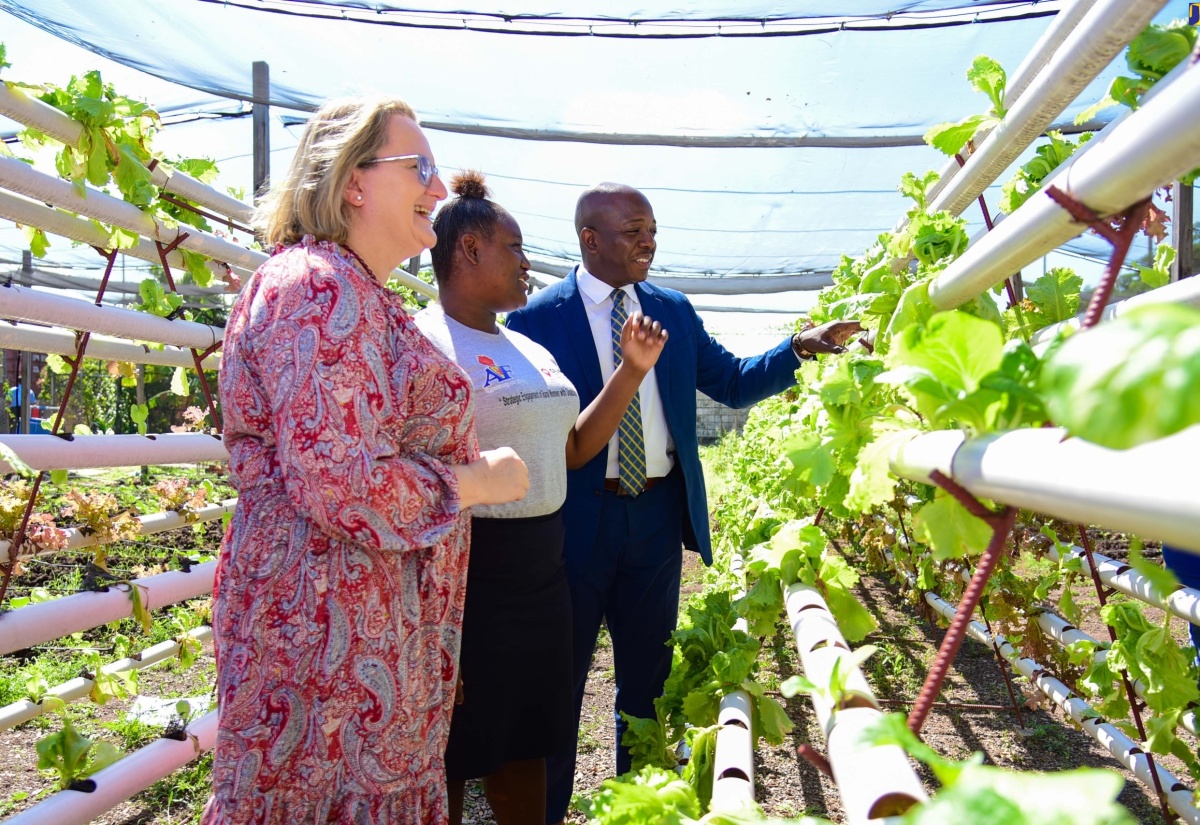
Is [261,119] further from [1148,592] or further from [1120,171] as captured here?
[1120,171]

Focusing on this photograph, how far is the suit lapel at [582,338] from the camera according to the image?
114 inches

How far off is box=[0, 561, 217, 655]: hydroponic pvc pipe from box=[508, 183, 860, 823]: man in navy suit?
1088 mm

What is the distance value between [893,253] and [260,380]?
1297 mm

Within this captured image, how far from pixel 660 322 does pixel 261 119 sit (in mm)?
3348

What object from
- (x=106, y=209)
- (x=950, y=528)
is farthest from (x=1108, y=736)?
(x=106, y=209)

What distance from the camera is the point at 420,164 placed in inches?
68.6

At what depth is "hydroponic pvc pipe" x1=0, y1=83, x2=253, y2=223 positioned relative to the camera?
1.98 metres

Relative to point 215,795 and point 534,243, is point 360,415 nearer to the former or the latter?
point 215,795

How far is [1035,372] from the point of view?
0.73 metres

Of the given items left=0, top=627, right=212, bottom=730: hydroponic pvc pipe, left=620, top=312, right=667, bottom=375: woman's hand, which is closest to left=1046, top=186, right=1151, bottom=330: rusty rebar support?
left=620, top=312, right=667, bottom=375: woman's hand

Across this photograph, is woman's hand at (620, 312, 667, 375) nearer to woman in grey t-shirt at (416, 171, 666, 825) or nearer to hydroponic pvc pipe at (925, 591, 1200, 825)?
woman in grey t-shirt at (416, 171, 666, 825)

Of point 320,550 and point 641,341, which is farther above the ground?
point 641,341

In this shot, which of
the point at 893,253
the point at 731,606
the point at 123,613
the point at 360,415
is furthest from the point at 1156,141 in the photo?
the point at 123,613

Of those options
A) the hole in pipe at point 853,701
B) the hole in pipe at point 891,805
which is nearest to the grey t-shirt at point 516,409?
the hole in pipe at point 853,701
